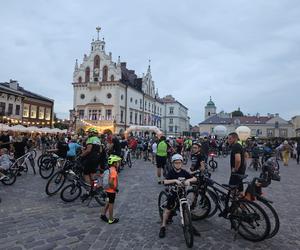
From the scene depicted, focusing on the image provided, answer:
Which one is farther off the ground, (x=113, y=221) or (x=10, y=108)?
(x=10, y=108)

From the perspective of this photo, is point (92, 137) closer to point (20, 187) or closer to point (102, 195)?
point (102, 195)

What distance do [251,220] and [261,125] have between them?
90802 mm

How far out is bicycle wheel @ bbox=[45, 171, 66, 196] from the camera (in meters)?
8.37

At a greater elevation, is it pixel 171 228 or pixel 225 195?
pixel 225 195

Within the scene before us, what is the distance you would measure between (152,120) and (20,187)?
60025 mm

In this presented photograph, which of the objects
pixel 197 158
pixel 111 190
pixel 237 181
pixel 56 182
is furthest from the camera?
pixel 56 182

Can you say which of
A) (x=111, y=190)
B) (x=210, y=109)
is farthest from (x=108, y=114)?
(x=210, y=109)

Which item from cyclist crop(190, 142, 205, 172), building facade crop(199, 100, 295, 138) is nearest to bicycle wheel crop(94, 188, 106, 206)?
cyclist crop(190, 142, 205, 172)

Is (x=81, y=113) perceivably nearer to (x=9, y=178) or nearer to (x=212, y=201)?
(x=9, y=178)

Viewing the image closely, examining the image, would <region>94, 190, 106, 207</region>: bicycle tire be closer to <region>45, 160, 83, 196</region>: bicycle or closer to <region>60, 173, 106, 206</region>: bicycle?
<region>60, 173, 106, 206</region>: bicycle

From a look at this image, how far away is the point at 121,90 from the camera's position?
55094 mm

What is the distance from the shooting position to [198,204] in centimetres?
645

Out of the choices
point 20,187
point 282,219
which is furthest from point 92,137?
point 282,219

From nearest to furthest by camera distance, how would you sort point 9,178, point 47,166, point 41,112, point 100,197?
1. point 100,197
2. point 9,178
3. point 47,166
4. point 41,112
